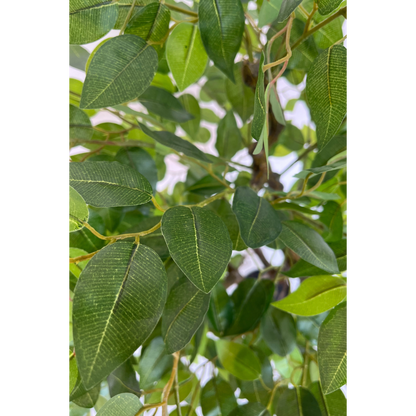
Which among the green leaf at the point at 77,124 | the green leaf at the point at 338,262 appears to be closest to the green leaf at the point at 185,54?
the green leaf at the point at 77,124

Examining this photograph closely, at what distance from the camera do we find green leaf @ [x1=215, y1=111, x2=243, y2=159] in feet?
1.64

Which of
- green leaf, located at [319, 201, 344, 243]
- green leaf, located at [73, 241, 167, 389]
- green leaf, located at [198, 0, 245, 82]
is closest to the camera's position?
green leaf, located at [73, 241, 167, 389]

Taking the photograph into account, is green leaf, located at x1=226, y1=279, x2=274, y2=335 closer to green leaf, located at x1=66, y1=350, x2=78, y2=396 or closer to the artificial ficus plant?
the artificial ficus plant

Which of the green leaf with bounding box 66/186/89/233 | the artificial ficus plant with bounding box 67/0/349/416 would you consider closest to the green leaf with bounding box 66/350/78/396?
the artificial ficus plant with bounding box 67/0/349/416

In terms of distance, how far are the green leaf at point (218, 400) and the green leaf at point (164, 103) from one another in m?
0.29

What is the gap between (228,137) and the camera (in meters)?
0.51

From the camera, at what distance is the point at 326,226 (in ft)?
1.43

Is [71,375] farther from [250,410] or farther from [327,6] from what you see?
[327,6]

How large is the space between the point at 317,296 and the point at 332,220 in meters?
0.14

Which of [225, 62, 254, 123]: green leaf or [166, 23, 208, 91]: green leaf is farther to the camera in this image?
[225, 62, 254, 123]: green leaf
